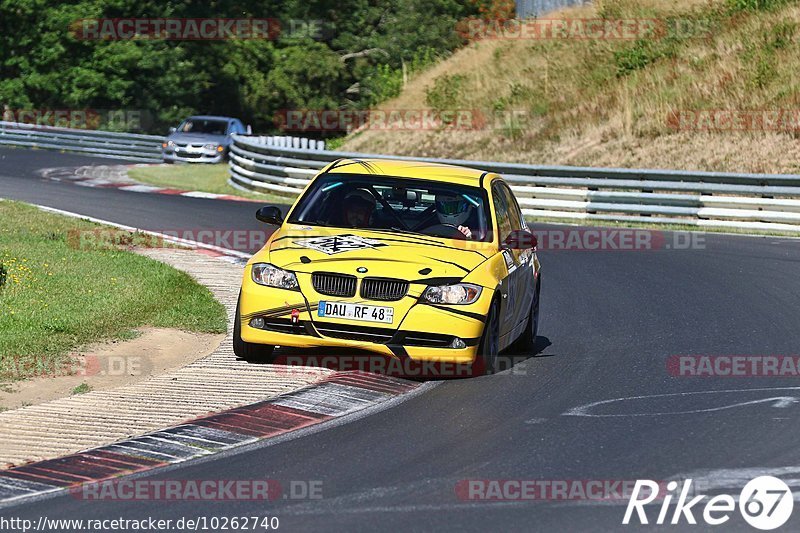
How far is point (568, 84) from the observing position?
124 ft

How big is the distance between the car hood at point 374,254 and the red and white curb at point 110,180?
1638 centimetres

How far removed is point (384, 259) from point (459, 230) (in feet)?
3.57

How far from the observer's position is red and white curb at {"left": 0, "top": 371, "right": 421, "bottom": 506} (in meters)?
7.05

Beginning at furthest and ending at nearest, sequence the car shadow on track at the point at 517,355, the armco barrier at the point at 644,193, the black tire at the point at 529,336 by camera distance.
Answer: the armco barrier at the point at 644,193
the black tire at the point at 529,336
the car shadow on track at the point at 517,355

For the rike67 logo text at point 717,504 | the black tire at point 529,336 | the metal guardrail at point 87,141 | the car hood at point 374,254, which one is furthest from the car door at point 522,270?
the metal guardrail at point 87,141

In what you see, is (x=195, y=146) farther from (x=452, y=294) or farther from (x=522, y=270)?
(x=452, y=294)

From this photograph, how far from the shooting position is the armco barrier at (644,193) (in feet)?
78.5

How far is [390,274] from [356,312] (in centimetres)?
37

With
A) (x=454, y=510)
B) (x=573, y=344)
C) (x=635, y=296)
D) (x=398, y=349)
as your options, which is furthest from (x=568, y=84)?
(x=454, y=510)

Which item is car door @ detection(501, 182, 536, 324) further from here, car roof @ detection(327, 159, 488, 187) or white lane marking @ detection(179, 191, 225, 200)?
white lane marking @ detection(179, 191, 225, 200)

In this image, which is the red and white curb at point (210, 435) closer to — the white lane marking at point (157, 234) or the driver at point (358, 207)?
the driver at point (358, 207)

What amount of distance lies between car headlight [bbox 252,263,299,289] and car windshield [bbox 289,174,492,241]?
881 millimetres

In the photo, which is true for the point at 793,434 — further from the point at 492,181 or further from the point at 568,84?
the point at 568,84

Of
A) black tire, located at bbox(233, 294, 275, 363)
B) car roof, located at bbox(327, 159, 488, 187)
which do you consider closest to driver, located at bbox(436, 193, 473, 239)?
car roof, located at bbox(327, 159, 488, 187)
